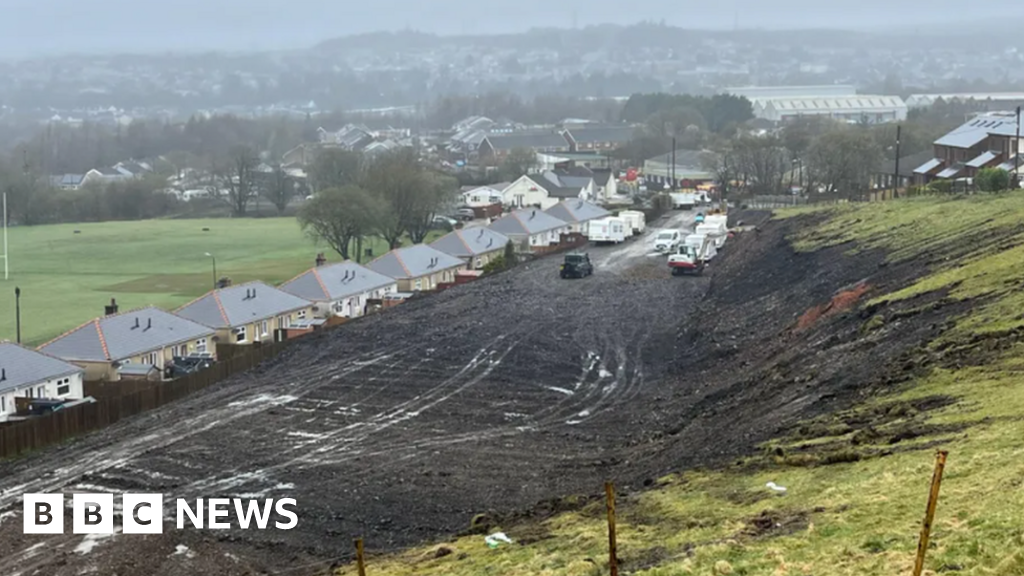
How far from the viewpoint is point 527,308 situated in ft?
140

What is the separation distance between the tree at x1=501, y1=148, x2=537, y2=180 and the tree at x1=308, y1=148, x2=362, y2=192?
12.5 meters

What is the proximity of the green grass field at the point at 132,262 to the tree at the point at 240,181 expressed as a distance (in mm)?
4830

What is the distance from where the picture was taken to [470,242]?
59250mm

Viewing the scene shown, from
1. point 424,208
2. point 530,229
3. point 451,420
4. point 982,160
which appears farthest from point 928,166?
point 451,420

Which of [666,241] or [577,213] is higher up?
[666,241]

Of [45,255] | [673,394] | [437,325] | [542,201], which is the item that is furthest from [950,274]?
[542,201]

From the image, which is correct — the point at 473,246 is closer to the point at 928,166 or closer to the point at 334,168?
the point at 928,166

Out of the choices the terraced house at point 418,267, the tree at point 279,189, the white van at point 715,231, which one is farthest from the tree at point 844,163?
the tree at point 279,189

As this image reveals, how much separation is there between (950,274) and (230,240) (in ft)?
179

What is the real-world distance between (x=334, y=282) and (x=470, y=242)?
12.8 m

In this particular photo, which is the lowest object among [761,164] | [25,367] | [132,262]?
[132,262]

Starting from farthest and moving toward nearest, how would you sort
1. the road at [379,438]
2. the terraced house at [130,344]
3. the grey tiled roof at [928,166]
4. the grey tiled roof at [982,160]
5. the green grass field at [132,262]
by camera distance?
the grey tiled roof at [928,166], the grey tiled roof at [982,160], the green grass field at [132,262], the terraced house at [130,344], the road at [379,438]

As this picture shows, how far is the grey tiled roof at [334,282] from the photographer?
46.2 metres

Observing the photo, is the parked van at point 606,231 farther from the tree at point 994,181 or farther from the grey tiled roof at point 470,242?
the tree at point 994,181
